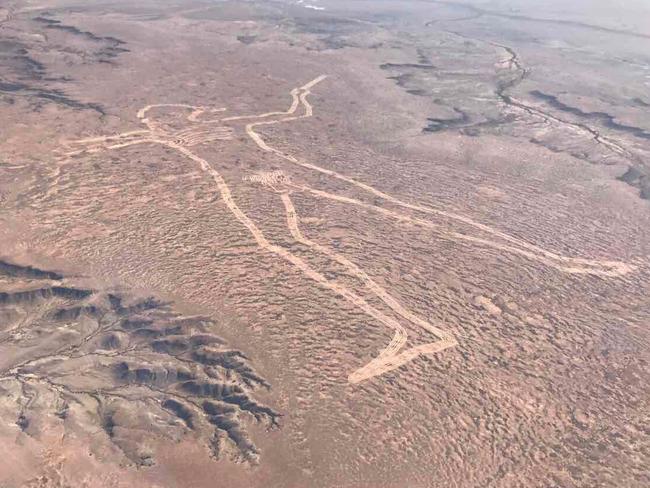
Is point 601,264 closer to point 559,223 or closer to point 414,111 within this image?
point 559,223

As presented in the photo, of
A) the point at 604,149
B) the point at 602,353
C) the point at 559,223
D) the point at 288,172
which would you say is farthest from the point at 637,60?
the point at 602,353

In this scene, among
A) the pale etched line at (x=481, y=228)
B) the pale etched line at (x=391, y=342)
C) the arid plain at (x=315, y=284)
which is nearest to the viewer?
the arid plain at (x=315, y=284)

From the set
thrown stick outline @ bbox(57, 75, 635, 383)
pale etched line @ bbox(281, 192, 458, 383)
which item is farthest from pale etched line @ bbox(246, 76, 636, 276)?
pale etched line @ bbox(281, 192, 458, 383)

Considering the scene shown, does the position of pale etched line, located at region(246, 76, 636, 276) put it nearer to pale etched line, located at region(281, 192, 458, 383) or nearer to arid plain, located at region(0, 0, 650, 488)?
arid plain, located at region(0, 0, 650, 488)

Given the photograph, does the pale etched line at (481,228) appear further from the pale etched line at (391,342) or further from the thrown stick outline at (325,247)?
the pale etched line at (391,342)

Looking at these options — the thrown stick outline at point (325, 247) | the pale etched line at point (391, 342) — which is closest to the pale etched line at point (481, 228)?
the thrown stick outline at point (325, 247)
